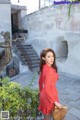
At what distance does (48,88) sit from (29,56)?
26.8 ft

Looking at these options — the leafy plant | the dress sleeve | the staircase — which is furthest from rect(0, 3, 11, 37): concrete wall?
the dress sleeve

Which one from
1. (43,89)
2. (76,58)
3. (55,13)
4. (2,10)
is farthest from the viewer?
(2,10)

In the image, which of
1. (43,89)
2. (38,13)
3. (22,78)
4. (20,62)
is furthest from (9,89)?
(38,13)

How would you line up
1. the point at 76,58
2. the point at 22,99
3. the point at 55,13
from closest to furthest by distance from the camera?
the point at 22,99
the point at 76,58
the point at 55,13

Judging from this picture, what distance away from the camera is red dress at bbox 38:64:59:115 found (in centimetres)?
332

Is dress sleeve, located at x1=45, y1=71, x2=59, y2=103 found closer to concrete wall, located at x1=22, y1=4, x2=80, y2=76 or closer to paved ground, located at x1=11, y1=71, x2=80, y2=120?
paved ground, located at x1=11, y1=71, x2=80, y2=120

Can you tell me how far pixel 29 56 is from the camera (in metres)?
11.4

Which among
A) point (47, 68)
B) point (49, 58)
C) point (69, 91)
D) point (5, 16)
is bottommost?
point (69, 91)

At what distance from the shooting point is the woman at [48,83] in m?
3.33

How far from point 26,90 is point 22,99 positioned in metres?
0.18

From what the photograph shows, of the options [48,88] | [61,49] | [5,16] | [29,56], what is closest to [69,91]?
[61,49]

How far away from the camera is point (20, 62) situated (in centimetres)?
1110

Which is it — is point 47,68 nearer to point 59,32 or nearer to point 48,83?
point 48,83

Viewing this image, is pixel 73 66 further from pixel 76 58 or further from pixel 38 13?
pixel 38 13
